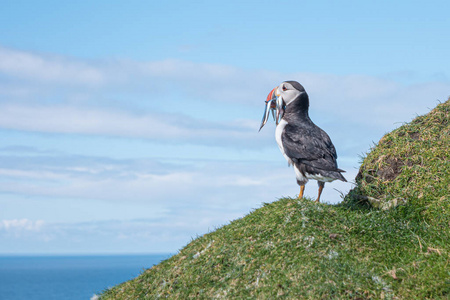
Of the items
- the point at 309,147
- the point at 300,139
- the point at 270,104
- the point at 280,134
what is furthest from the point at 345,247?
the point at 270,104

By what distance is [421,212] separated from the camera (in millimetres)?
10797

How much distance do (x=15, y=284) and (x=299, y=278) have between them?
18285 centimetres

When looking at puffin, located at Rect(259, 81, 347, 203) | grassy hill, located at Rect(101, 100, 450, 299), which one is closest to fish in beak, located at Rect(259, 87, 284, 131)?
puffin, located at Rect(259, 81, 347, 203)

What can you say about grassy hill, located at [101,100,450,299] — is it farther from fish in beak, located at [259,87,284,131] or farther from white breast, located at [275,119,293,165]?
fish in beak, located at [259,87,284,131]

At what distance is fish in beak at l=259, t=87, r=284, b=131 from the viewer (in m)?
12.0

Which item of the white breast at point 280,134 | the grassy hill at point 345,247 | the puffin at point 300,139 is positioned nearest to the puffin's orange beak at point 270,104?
the puffin at point 300,139

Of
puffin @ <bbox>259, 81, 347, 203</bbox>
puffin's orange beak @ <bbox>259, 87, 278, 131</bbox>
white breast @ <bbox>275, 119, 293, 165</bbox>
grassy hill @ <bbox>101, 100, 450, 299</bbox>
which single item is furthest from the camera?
puffin's orange beak @ <bbox>259, 87, 278, 131</bbox>

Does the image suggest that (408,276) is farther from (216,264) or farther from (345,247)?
(216,264)

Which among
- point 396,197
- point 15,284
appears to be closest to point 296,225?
point 396,197

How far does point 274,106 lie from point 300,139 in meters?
1.77

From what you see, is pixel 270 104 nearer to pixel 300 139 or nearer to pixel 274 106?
pixel 274 106

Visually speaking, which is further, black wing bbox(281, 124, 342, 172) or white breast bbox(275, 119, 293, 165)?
white breast bbox(275, 119, 293, 165)

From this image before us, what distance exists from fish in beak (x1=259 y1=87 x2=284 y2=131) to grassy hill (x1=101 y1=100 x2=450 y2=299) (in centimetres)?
239

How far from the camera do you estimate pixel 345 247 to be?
8789mm
